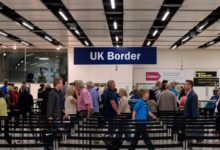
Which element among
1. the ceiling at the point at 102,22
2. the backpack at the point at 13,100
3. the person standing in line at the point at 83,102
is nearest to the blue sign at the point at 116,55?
the ceiling at the point at 102,22

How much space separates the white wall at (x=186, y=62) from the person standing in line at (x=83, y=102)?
1606 centimetres

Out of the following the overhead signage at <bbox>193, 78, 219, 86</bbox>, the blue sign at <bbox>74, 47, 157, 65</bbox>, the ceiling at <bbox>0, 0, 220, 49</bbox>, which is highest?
the ceiling at <bbox>0, 0, 220, 49</bbox>

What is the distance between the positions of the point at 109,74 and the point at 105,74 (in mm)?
229

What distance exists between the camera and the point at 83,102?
486 inches

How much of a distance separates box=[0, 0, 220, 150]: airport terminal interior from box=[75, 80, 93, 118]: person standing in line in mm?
Result: 26

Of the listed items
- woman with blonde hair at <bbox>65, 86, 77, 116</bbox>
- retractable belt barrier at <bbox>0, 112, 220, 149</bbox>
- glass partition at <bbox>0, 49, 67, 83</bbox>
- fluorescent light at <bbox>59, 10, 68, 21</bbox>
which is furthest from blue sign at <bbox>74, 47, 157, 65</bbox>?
glass partition at <bbox>0, 49, 67, 83</bbox>

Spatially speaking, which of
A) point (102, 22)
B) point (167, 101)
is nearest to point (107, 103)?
point (167, 101)

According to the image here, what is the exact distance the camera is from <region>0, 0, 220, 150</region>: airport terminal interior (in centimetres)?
805

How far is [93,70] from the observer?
27234 mm

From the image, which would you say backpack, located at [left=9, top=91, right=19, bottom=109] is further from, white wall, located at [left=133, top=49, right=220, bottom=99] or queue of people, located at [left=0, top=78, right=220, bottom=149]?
white wall, located at [left=133, top=49, right=220, bottom=99]

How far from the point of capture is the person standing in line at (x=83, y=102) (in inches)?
479

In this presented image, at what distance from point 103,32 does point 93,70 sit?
7368 mm

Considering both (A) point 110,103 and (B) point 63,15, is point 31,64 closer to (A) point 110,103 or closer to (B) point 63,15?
(B) point 63,15

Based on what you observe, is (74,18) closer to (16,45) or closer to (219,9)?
(219,9)
